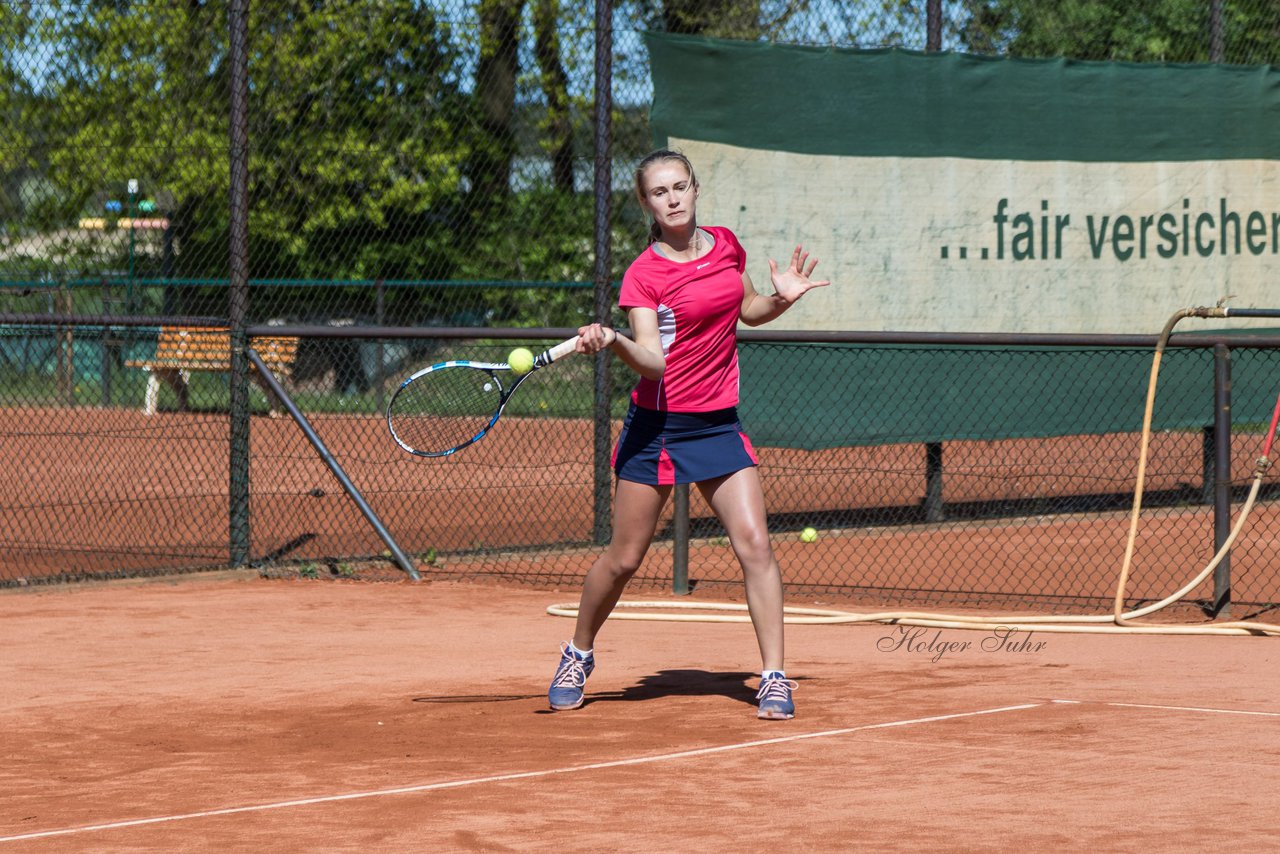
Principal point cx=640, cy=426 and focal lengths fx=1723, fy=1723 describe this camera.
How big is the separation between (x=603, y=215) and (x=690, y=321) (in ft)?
15.5

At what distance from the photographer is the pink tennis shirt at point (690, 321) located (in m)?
5.71

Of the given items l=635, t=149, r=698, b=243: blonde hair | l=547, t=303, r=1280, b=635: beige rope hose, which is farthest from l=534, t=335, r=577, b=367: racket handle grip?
l=547, t=303, r=1280, b=635: beige rope hose

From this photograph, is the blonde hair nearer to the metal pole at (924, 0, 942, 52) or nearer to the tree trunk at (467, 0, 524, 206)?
the tree trunk at (467, 0, 524, 206)

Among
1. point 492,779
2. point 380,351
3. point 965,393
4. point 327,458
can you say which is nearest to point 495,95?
point 327,458

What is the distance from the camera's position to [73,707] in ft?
20.5

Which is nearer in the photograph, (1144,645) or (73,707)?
(73,707)

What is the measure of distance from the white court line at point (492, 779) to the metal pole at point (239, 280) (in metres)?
5.31

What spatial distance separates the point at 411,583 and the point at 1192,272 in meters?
6.00

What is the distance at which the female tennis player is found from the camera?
→ 5.72 m

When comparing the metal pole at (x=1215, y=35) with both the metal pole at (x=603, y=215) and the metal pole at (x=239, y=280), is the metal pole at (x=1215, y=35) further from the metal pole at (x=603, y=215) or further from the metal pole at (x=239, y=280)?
the metal pole at (x=239, y=280)

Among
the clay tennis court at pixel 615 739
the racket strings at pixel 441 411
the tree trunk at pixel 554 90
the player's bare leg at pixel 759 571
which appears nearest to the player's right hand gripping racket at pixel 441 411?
the racket strings at pixel 441 411

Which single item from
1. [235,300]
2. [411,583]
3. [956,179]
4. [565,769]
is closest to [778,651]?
[565,769]

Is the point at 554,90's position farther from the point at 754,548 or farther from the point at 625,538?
the point at 754,548

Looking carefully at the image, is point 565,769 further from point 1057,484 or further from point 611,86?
point 1057,484
